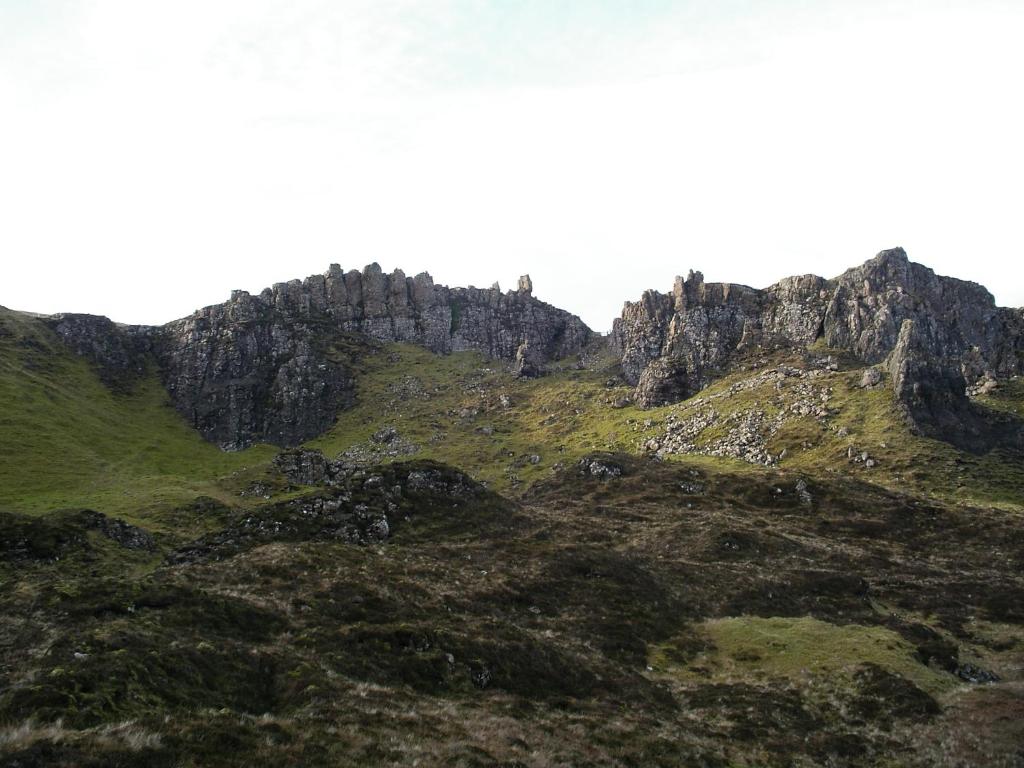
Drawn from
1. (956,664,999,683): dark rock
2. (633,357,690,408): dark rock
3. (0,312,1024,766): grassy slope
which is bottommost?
(956,664,999,683): dark rock

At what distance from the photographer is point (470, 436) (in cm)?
19300

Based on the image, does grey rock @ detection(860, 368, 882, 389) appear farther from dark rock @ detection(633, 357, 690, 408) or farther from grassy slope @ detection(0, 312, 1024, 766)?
dark rock @ detection(633, 357, 690, 408)

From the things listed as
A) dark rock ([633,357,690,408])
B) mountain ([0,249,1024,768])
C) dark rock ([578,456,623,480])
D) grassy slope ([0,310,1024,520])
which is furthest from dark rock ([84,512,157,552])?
dark rock ([633,357,690,408])

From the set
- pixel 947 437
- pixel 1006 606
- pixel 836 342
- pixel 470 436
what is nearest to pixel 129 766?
pixel 1006 606

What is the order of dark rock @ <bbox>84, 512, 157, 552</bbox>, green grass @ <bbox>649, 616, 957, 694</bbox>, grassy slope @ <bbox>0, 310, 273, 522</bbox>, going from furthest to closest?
grassy slope @ <bbox>0, 310, 273, 522</bbox>, dark rock @ <bbox>84, 512, 157, 552</bbox>, green grass @ <bbox>649, 616, 957, 694</bbox>

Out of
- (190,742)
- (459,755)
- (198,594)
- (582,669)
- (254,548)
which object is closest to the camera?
(190,742)

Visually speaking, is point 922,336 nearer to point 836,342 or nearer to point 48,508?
point 836,342

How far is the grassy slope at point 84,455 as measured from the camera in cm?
11031

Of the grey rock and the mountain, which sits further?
the grey rock

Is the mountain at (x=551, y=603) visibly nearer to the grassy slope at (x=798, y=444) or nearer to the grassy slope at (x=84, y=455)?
the grassy slope at (x=798, y=444)

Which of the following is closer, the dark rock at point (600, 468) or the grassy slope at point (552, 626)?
the grassy slope at point (552, 626)

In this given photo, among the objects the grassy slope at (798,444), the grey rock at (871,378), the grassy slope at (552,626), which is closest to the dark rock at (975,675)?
the grassy slope at (552,626)

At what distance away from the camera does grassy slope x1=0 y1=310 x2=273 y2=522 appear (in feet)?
362

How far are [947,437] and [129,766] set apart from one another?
153143 millimetres
